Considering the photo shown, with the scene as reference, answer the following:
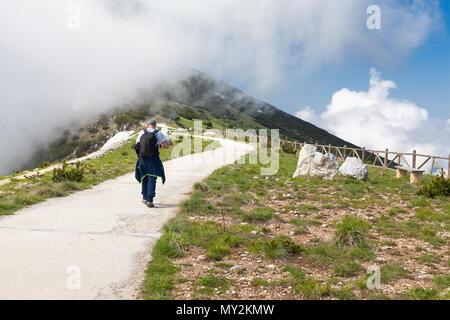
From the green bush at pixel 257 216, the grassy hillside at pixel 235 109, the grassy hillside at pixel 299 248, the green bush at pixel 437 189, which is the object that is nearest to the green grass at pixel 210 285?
the grassy hillside at pixel 299 248

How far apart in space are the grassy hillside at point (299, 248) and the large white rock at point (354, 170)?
15.0 ft

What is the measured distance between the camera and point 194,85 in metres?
195

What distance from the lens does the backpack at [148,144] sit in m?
9.12

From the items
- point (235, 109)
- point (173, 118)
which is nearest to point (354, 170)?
point (173, 118)

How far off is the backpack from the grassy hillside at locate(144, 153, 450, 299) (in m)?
1.92

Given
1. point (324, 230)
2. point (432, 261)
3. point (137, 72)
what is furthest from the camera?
point (137, 72)

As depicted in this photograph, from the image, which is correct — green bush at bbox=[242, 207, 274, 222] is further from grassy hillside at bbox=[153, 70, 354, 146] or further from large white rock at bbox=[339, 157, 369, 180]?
grassy hillside at bbox=[153, 70, 354, 146]

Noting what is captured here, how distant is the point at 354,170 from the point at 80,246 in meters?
14.4

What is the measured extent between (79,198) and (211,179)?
5.96 meters

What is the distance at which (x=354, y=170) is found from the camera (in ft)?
54.5

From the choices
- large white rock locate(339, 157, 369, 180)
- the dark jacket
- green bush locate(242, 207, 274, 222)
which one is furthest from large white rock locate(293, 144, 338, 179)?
the dark jacket

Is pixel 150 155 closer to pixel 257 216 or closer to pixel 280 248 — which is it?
pixel 257 216

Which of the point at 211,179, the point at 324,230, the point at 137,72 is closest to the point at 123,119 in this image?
the point at 211,179
